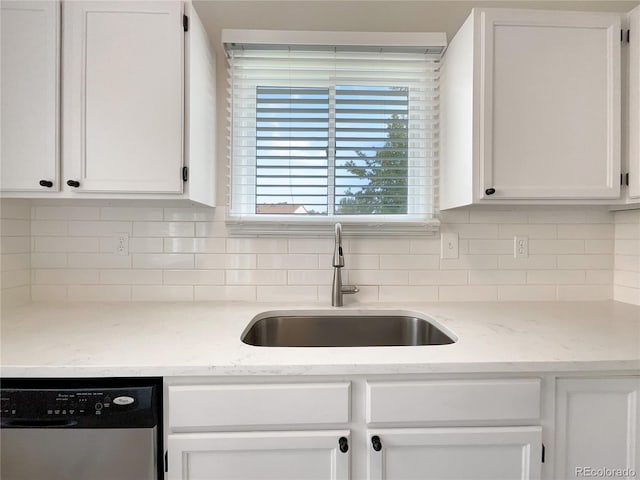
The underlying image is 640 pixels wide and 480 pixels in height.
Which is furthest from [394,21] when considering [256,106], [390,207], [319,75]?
[390,207]

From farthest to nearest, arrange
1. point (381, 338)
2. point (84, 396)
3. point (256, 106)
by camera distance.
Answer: point (256, 106) → point (381, 338) → point (84, 396)

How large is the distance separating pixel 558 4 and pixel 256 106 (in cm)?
157

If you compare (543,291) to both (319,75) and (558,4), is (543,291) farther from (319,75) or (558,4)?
(319,75)

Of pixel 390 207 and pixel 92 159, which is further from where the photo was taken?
pixel 390 207

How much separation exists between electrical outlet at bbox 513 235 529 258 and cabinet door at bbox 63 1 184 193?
1662 mm

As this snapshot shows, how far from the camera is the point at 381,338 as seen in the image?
5.07 ft

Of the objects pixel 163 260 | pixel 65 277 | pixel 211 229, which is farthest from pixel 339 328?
pixel 65 277

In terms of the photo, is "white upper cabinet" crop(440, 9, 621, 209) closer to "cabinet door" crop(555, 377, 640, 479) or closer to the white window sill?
the white window sill

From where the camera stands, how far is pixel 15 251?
5.00ft

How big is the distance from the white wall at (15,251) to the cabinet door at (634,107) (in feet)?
8.63

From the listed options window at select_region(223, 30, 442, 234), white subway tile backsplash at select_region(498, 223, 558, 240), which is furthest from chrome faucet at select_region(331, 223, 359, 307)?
white subway tile backsplash at select_region(498, 223, 558, 240)

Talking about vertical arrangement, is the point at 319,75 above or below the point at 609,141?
above

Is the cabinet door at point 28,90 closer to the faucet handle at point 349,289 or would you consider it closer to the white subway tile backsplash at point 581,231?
the faucet handle at point 349,289

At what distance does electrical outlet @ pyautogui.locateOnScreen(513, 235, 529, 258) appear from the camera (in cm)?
168
